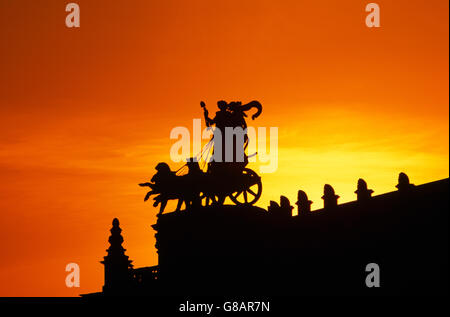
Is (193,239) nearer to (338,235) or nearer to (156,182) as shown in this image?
(156,182)

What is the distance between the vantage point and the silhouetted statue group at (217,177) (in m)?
50.3

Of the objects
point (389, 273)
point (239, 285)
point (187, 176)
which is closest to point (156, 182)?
point (187, 176)

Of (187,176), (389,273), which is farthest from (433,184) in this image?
(187,176)

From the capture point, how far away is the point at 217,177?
50.2 metres

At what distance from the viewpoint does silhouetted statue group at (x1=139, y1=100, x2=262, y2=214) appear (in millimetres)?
50281

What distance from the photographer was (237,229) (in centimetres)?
5091

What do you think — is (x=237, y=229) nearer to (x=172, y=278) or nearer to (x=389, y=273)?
(x=172, y=278)
